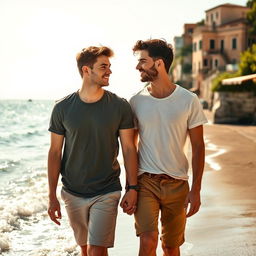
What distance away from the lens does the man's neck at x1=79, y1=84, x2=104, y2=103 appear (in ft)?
12.6

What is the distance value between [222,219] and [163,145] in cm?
312

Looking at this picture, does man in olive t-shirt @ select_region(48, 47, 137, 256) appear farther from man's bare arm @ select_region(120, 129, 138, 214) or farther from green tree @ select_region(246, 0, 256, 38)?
green tree @ select_region(246, 0, 256, 38)

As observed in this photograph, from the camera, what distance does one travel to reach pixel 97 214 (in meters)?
3.75

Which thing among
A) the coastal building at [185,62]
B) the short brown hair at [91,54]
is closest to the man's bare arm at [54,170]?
the short brown hair at [91,54]

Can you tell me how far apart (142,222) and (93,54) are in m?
1.40

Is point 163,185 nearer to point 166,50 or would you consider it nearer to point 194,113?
point 194,113

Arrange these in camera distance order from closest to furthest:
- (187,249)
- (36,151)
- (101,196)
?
(101,196) → (187,249) → (36,151)

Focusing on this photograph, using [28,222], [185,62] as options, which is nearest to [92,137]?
[28,222]

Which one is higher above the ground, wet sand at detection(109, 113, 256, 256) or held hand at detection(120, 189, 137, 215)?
held hand at detection(120, 189, 137, 215)

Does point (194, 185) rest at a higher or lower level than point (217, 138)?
higher

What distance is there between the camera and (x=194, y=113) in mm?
3941

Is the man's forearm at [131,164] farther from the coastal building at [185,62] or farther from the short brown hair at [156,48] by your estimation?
the coastal building at [185,62]

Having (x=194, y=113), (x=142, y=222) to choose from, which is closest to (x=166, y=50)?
(x=194, y=113)

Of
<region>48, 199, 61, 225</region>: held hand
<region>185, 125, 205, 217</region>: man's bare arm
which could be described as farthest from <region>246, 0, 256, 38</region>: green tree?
<region>48, 199, 61, 225</region>: held hand
